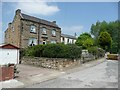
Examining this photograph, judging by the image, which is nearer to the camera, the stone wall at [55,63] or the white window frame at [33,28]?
the stone wall at [55,63]

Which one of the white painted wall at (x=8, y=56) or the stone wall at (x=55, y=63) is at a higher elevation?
the white painted wall at (x=8, y=56)

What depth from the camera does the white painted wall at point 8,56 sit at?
24.6 meters

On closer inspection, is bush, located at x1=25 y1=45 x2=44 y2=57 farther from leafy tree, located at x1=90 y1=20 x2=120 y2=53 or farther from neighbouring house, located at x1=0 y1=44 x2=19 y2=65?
leafy tree, located at x1=90 y1=20 x2=120 y2=53

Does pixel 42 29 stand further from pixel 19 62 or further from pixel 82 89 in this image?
pixel 82 89

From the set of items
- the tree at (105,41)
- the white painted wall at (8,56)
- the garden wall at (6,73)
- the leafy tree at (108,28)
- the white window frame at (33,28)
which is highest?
the leafy tree at (108,28)

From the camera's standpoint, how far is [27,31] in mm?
33500

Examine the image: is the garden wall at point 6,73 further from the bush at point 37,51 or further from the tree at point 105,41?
the tree at point 105,41

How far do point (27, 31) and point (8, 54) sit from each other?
8.90 m

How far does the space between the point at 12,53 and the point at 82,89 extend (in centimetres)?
1604

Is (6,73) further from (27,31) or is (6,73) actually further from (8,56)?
(27,31)

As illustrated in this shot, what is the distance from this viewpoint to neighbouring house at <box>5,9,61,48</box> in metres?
32.9

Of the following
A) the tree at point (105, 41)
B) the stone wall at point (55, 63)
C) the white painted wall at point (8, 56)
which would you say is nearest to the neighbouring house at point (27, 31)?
the white painted wall at point (8, 56)

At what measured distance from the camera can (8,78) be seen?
46.6 ft

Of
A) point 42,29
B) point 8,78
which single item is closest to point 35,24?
point 42,29
